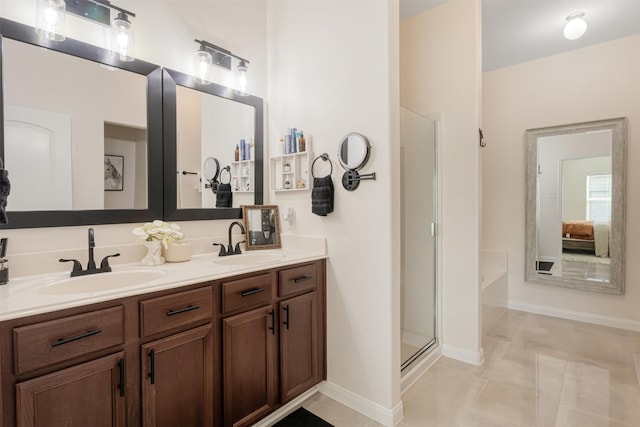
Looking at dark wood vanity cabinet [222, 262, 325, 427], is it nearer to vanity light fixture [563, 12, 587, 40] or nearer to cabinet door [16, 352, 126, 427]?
cabinet door [16, 352, 126, 427]

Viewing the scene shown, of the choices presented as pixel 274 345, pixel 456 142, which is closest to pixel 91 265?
pixel 274 345

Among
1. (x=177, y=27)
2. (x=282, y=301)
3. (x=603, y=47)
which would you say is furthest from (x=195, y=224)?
(x=603, y=47)

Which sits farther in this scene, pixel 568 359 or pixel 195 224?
pixel 568 359

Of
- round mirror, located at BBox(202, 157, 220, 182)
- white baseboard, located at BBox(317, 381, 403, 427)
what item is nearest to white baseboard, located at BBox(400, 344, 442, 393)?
white baseboard, located at BBox(317, 381, 403, 427)

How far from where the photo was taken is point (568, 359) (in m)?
2.54

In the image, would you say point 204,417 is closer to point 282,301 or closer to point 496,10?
point 282,301

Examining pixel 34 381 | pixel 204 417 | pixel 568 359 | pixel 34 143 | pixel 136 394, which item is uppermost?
pixel 34 143

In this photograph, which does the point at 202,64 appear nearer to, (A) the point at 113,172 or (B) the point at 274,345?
(A) the point at 113,172

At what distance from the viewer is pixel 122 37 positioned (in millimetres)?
1710

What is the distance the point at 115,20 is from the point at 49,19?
0.92ft

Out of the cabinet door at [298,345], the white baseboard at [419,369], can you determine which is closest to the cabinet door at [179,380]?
the cabinet door at [298,345]

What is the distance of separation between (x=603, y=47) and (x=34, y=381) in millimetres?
4829

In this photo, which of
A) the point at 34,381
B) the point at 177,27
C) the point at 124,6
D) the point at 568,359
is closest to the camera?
the point at 34,381

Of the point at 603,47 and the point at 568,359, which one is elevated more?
the point at 603,47
